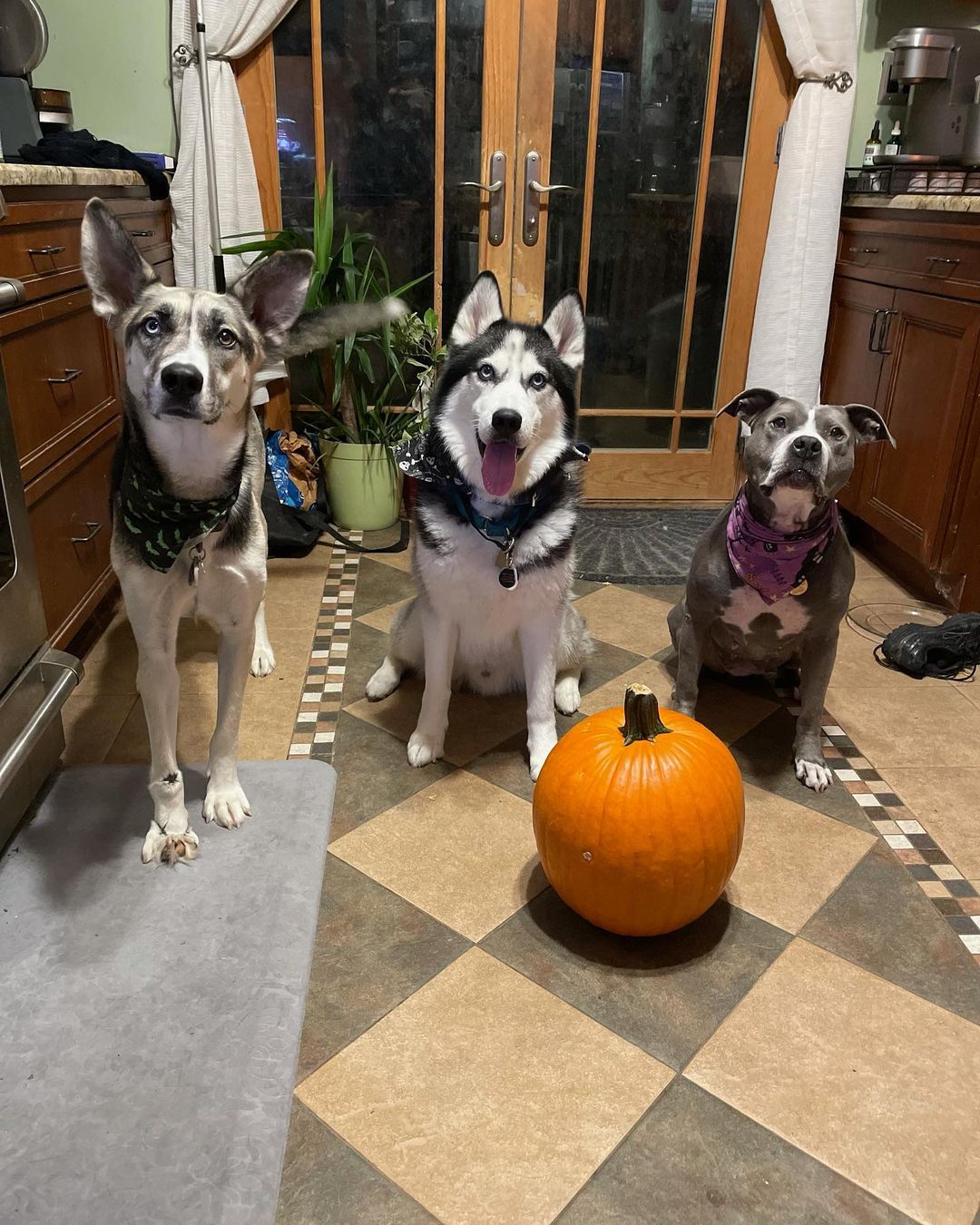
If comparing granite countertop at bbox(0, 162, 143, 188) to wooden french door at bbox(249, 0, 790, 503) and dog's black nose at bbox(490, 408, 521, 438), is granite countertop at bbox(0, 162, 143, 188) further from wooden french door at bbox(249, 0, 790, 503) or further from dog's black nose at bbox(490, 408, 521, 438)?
dog's black nose at bbox(490, 408, 521, 438)

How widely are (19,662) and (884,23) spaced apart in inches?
151

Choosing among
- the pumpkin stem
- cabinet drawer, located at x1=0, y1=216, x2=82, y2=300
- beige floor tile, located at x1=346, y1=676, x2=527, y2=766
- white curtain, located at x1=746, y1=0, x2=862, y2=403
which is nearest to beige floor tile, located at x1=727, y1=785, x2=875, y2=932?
the pumpkin stem

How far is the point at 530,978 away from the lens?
4.81 ft

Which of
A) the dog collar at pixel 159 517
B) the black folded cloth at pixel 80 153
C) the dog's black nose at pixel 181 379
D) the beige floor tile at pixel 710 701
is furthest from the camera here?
the black folded cloth at pixel 80 153

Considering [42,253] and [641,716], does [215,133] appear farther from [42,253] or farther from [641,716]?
[641,716]

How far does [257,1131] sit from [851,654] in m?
2.06

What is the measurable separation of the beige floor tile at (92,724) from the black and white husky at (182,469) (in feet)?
1.34

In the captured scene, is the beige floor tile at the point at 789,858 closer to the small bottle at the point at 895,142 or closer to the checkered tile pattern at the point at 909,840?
the checkered tile pattern at the point at 909,840

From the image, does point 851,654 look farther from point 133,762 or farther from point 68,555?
point 68,555

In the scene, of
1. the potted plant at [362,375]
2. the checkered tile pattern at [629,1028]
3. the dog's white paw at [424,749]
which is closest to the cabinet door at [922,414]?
the checkered tile pattern at [629,1028]

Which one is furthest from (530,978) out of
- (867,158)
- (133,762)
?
(867,158)

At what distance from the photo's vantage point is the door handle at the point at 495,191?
3414mm

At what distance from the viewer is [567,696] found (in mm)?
2262

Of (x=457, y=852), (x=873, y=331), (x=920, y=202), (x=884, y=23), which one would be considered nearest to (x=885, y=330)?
(x=873, y=331)
